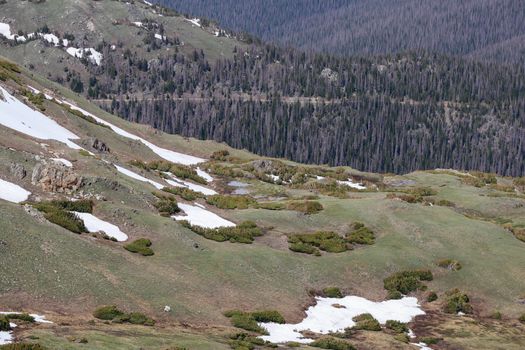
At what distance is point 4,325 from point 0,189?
22.2 meters

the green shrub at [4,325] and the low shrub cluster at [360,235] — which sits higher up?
the green shrub at [4,325]

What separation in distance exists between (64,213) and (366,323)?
19.0 m

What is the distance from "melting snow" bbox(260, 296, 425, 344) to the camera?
132 ft

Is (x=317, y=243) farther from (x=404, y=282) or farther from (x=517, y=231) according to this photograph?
(x=517, y=231)

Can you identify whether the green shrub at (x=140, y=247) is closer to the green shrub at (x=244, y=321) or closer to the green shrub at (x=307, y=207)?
the green shrub at (x=244, y=321)

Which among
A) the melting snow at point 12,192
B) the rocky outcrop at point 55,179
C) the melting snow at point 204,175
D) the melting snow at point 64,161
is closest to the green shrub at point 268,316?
the melting snow at point 12,192

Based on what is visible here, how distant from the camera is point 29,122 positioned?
76.0m

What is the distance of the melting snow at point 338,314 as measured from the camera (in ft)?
132

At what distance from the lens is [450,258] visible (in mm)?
56281

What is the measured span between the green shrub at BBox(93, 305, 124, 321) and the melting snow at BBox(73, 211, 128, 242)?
10.3m

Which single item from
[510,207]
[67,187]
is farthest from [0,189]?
[510,207]

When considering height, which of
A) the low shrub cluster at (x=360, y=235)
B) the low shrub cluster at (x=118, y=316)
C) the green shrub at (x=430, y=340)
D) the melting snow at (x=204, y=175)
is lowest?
the green shrub at (x=430, y=340)

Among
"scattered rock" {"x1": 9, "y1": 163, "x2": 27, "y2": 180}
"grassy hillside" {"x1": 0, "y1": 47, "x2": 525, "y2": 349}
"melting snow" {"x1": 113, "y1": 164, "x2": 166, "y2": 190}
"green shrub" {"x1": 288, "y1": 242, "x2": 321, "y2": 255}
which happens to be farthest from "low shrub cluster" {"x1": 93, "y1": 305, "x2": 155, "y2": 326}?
"melting snow" {"x1": 113, "y1": 164, "x2": 166, "y2": 190}

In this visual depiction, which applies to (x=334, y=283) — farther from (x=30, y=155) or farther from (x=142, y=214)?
(x=30, y=155)
